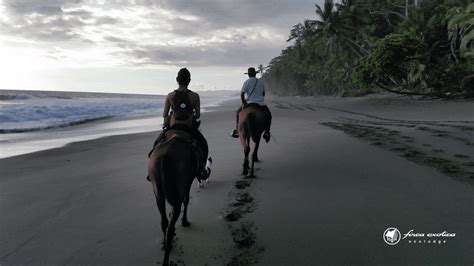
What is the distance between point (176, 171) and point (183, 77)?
60.2 inches

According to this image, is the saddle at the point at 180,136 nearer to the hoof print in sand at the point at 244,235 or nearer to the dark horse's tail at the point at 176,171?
the dark horse's tail at the point at 176,171

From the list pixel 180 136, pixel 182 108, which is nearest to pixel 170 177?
pixel 180 136

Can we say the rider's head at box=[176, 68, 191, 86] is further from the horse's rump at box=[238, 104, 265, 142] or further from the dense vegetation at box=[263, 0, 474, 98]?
the dense vegetation at box=[263, 0, 474, 98]

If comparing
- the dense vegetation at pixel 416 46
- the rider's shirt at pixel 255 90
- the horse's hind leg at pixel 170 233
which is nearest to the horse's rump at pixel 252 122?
the rider's shirt at pixel 255 90

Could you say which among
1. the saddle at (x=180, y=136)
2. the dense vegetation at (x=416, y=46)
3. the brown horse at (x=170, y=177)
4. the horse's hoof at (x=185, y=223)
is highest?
the dense vegetation at (x=416, y=46)

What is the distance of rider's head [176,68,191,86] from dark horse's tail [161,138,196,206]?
105 cm

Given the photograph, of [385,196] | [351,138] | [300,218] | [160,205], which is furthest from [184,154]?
[351,138]

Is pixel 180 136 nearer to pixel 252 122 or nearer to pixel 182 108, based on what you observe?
pixel 182 108

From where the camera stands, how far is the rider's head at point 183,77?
13.6 ft

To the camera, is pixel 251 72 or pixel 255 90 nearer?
pixel 255 90

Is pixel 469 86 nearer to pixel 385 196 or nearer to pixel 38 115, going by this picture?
pixel 385 196

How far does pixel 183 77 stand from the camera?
416 cm

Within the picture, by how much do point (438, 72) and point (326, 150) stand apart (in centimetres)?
2034

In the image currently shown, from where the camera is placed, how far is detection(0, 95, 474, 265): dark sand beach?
3158mm
